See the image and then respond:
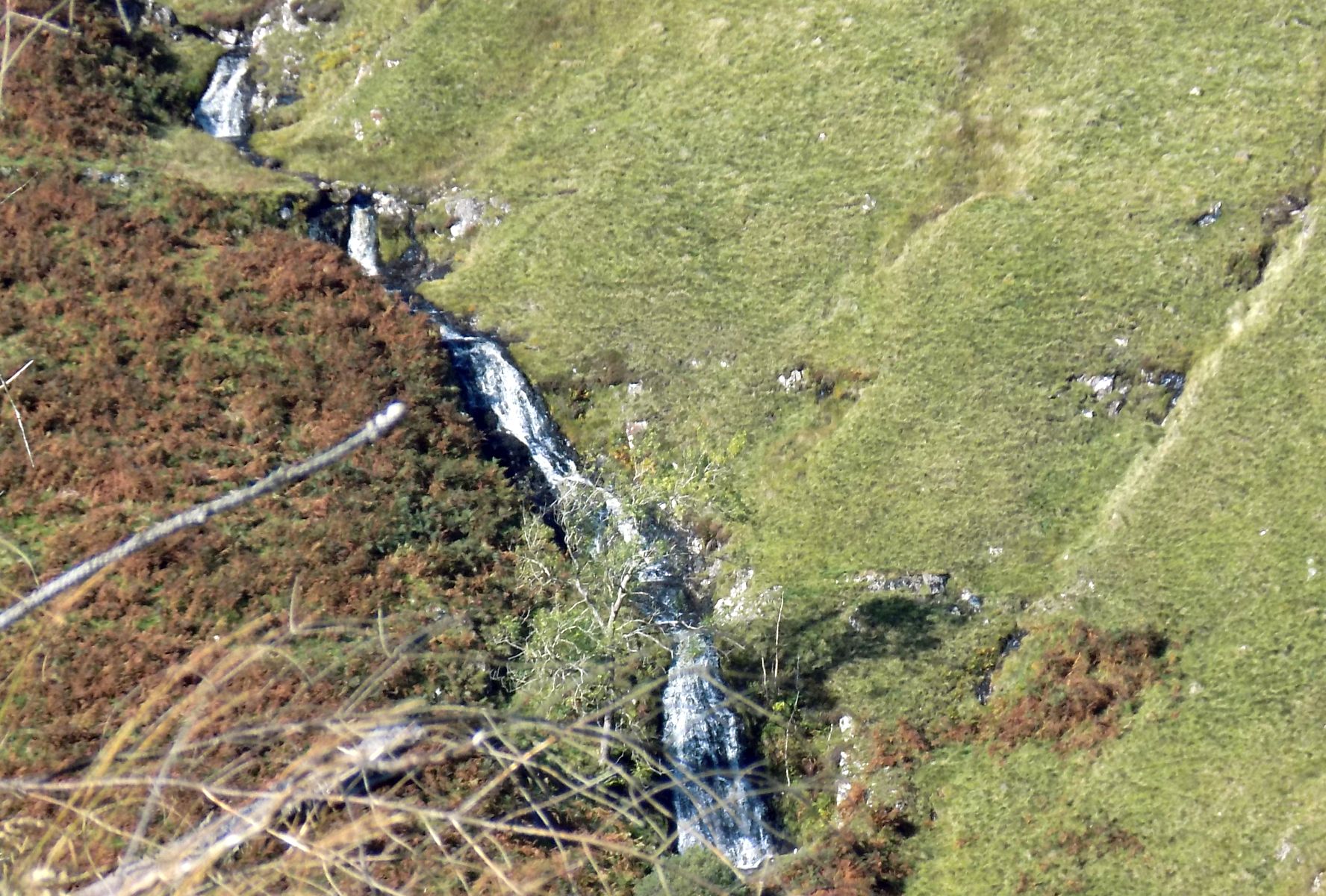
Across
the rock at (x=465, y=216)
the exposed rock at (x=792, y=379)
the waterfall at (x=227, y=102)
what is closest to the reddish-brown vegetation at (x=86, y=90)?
the waterfall at (x=227, y=102)

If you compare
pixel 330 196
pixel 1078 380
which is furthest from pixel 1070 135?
pixel 330 196

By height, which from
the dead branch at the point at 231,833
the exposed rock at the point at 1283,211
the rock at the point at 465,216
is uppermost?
the dead branch at the point at 231,833

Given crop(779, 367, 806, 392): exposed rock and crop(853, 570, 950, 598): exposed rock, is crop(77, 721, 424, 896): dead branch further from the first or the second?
crop(779, 367, 806, 392): exposed rock

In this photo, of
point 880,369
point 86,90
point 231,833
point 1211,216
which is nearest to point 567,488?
point 880,369

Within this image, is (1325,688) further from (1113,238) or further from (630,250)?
(630,250)

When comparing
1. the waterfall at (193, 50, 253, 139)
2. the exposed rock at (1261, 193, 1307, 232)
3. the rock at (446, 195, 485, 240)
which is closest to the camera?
the exposed rock at (1261, 193, 1307, 232)

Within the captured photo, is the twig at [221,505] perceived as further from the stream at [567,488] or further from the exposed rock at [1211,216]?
the exposed rock at [1211,216]

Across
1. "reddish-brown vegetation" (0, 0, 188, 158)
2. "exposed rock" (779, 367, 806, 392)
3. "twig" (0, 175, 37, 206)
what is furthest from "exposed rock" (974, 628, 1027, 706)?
"reddish-brown vegetation" (0, 0, 188, 158)
